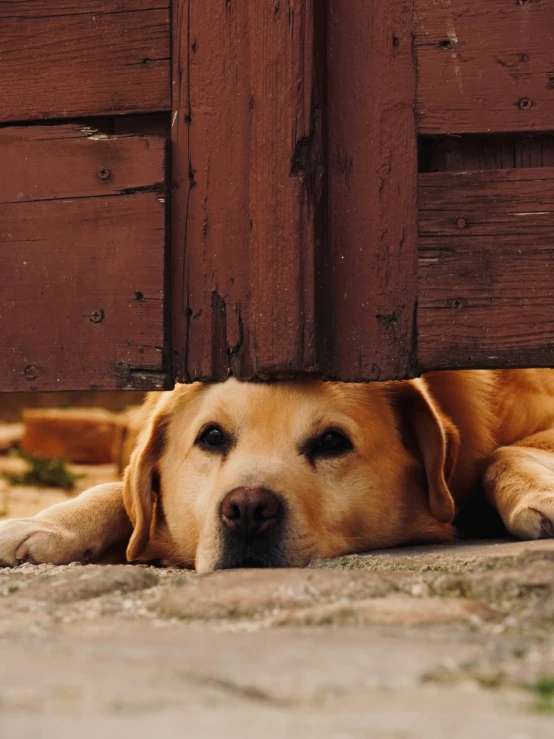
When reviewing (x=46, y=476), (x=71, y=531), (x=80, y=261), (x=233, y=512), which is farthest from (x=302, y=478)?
(x=46, y=476)

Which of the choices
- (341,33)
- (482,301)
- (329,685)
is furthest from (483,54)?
(329,685)

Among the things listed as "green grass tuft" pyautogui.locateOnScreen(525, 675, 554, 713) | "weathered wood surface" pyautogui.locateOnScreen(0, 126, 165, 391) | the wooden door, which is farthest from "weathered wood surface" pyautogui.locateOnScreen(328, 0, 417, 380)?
"green grass tuft" pyautogui.locateOnScreen(525, 675, 554, 713)

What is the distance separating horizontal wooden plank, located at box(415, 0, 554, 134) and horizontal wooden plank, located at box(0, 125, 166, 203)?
86 centimetres

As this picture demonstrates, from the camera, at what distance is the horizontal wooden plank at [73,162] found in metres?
3.28

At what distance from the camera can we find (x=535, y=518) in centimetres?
319

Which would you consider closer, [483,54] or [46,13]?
[483,54]

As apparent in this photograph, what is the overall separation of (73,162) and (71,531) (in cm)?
123

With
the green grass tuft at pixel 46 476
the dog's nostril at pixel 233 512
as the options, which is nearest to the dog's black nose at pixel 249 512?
the dog's nostril at pixel 233 512

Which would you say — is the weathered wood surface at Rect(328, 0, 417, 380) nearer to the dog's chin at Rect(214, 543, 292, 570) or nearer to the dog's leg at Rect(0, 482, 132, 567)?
the dog's chin at Rect(214, 543, 292, 570)

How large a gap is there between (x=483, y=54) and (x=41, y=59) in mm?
1430

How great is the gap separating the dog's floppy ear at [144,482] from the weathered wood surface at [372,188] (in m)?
0.92

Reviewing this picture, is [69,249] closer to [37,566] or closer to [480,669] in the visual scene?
[37,566]

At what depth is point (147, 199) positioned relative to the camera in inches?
129

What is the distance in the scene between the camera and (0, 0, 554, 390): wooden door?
3.05 metres
